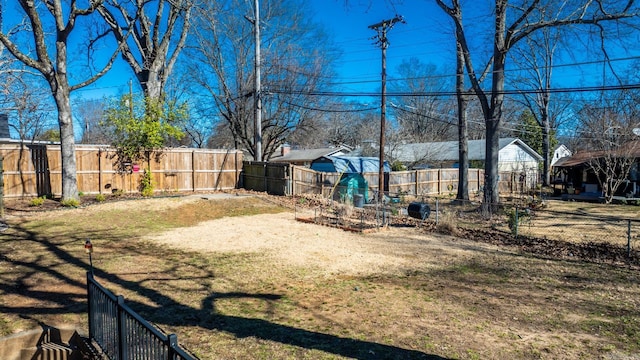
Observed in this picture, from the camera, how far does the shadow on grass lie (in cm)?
449

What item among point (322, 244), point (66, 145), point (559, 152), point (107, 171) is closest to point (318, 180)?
point (107, 171)

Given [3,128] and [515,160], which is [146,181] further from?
[515,160]

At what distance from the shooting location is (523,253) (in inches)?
386

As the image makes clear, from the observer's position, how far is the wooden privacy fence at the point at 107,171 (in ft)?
53.5

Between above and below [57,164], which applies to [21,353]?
below

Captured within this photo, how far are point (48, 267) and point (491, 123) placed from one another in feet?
56.3

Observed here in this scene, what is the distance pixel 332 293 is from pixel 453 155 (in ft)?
110

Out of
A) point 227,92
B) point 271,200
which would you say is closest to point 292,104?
point 227,92

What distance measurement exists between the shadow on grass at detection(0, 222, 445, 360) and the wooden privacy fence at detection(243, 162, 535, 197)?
10.2 meters

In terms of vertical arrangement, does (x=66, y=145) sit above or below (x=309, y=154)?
below

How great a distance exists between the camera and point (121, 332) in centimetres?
381

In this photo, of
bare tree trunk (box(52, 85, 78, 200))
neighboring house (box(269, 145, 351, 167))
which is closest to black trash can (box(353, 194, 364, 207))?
bare tree trunk (box(52, 85, 78, 200))

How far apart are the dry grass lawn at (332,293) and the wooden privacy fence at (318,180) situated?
22.8 ft

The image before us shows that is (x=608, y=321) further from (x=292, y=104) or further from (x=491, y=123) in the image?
(x=292, y=104)
